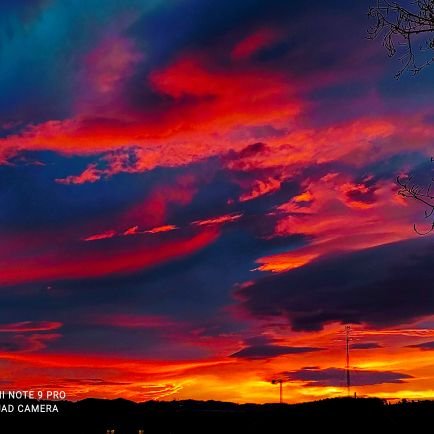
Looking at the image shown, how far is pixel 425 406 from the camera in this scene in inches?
2525

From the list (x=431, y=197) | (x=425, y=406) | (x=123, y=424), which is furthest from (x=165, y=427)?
(x=431, y=197)

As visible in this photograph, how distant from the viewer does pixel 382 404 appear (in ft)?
249

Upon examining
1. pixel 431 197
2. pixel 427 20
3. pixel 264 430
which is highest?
pixel 427 20

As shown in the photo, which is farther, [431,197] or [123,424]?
[123,424]

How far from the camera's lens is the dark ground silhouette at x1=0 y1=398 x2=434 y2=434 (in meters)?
68.1

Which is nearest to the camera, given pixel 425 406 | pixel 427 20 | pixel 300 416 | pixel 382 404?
pixel 427 20

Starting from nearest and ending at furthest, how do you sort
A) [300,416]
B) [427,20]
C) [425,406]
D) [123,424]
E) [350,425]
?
[427,20]
[425,406]
[350,425]
[300,416]
[123,424]

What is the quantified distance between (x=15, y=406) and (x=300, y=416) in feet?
108

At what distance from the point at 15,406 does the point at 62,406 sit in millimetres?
11727

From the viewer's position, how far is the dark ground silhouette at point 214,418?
68125 millimetres

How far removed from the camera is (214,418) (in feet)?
295

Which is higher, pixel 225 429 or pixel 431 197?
pixel 431 197

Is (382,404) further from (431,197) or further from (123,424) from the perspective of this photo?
(431,197)

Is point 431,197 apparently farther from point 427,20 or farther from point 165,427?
point 165,427
